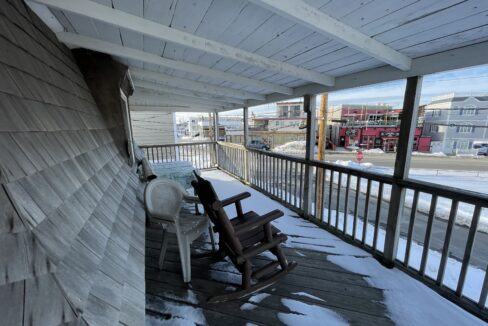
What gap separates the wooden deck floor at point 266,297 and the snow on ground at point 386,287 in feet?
0.19

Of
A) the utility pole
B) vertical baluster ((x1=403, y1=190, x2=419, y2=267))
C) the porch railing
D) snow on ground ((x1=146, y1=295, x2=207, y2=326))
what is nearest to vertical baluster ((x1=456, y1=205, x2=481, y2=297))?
the porch railing

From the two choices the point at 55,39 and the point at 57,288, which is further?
the point at 55,39

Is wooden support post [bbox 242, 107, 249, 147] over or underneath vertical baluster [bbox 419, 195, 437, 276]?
over

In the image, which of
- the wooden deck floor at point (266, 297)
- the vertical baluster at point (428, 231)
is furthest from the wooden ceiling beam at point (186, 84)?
the vertical baluster at point (428, 231)

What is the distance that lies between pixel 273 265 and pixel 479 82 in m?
2.37

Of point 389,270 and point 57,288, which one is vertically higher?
point 57,288

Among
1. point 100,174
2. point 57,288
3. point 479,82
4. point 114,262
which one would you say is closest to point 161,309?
point 114,262

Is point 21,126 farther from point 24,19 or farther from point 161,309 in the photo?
point 161,309

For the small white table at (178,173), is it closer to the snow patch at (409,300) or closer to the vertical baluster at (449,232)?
the snow patch at (409,300)

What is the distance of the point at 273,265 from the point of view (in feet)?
6.25

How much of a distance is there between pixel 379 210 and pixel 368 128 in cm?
794

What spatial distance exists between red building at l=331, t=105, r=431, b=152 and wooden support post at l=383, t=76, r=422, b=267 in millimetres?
4611

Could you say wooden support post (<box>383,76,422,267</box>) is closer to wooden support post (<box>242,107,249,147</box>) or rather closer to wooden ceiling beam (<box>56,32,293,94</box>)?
wooden ceiling beam (<box>56,32,293,94</box>)

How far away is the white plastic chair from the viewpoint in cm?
191
